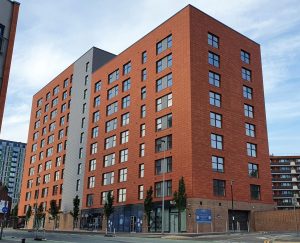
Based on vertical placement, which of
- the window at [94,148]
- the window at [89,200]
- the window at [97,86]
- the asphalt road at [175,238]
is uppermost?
the window at [97,86]

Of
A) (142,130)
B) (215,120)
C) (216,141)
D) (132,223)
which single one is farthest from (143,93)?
(132,223)

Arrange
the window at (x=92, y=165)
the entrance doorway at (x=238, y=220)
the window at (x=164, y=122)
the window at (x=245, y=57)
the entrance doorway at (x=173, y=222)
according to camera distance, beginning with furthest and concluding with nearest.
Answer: the window at (x=92, y=165) < the window at (x=245, y=57) < the window at (x=164, y=122) < the entrance doorway at (x=238, y=220) < the entrance doorway at (x=173, y=222)

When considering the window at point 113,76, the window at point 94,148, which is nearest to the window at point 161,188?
the window at point 94,148

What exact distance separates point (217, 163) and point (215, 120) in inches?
268

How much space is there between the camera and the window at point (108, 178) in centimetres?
7381

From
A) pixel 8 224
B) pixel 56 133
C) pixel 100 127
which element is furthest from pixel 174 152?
pixel 8 224

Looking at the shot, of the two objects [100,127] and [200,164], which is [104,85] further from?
[200,164]

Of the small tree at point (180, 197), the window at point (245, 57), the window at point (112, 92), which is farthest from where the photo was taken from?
the window at point (112, 92)

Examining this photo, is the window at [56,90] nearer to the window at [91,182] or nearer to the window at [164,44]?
the window at [91,182]

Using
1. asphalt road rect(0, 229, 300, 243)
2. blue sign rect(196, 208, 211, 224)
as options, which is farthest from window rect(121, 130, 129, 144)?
asphalt road rect(0, 229, 300, 243)

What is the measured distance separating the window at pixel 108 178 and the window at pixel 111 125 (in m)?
8.85

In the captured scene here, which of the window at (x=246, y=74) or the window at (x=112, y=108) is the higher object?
the window at (x=246, y=74)

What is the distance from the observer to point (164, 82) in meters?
65.9

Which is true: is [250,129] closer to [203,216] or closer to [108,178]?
[203,216]
